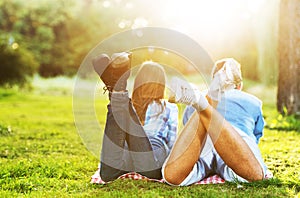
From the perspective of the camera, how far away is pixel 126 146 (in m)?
3.15

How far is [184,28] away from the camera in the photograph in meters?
16.6

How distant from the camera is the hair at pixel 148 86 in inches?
134

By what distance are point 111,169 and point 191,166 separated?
1.78 feet

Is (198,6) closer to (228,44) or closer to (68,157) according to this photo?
(228,44)

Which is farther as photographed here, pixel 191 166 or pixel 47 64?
pixel 47 64

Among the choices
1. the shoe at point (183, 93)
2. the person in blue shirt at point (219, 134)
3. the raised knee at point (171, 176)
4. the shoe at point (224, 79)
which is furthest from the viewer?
the shoe at point (224, 79)

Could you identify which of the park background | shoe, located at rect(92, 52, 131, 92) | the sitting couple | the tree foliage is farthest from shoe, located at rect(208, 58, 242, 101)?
the tree foliage

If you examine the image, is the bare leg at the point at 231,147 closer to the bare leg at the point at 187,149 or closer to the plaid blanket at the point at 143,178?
the bare leg at the point at 187,149

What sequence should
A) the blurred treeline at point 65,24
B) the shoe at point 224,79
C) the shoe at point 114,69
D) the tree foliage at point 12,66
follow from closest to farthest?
the shoe at point 114,69 → the shoe at point 224,79 → the tree foliage at point 12,66 → the blurred treeline at point 65,24

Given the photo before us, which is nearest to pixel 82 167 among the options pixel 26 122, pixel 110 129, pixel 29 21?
pixel 110 129

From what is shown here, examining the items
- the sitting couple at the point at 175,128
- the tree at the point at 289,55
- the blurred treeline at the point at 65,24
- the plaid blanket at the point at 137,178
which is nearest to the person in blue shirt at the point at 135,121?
the sitting couple at the point at 175,128

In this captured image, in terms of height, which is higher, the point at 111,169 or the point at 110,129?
the point at 110,129

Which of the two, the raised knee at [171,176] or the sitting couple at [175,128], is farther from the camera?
the raised knee at [171,176]

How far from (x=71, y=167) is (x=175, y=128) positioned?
3.21ft
